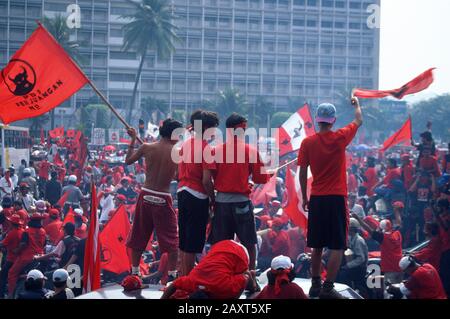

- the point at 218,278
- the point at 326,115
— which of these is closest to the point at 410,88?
the point at 326,115

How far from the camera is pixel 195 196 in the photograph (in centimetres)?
637

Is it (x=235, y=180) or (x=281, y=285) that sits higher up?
(x=235, y=180)

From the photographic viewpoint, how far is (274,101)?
8319 centimetres

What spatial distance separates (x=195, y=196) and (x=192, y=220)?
0.21m

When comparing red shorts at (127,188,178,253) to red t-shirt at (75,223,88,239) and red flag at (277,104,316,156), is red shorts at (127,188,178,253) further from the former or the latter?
red flag at (277,104,316,156)

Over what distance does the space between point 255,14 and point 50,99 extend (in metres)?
76.8

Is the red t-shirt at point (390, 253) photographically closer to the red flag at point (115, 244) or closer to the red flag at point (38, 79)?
the red flag at point (115, 244)

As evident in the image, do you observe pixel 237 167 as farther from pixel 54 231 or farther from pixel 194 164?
pixel 54 231

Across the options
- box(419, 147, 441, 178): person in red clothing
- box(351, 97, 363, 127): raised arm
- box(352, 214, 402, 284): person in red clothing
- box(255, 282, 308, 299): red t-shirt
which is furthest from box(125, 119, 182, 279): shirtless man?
box(419, 147, 441, 178): person in red clothing

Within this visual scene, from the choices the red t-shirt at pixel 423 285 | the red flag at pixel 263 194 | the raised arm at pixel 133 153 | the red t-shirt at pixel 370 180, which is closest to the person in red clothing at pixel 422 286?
the red t-shirt at pixel 423 285

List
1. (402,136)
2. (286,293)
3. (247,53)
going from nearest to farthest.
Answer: (286,293), (402,136), (247,53)

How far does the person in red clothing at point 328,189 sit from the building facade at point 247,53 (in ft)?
231
